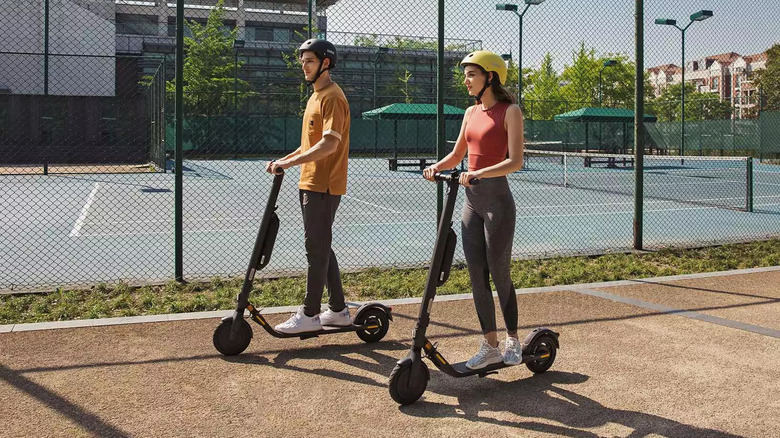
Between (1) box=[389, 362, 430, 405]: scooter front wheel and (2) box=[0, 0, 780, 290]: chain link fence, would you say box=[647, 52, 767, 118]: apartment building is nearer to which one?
(2) box=[0, 0, 780, 290]: chain link fence

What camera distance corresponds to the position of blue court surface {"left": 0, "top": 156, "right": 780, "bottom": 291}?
841 cm

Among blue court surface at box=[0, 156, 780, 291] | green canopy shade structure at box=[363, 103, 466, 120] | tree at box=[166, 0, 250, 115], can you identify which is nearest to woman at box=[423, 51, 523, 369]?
blue court surface at box=[0, 156, 780, 291]

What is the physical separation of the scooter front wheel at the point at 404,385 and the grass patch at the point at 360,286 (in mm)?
2483

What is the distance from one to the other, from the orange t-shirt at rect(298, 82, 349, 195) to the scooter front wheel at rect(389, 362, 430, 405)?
1366mm

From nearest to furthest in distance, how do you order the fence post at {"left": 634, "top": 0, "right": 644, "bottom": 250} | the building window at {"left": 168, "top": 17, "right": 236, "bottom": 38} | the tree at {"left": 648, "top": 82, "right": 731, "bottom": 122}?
the fence post at {"left": 634, "top": 0, "right": 644, "bottom": 250} < the tree at {"left": 648, "top": 82, "right": 731, "bottom": 122} < the building window at {"left": 168, "top": 17, "right": 236, "bottom": 38}

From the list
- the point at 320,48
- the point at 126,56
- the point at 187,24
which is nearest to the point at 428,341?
the point at 320,48

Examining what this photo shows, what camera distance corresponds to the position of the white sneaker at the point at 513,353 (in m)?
4.41

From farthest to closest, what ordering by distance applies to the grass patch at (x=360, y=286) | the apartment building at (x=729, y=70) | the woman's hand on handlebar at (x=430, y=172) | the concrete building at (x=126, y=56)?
the concrete building at (x=126, y=56) → the apartment building at (x=729, y=70) → the grass patch at (x=360, y=286) → the woman's hand on handlebar at (x=430, y=172)

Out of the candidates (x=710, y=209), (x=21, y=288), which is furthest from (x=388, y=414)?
(x=710, y=209)

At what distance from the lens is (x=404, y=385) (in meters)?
4.00

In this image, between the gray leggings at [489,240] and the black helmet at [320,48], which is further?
the black helmet at [320,48]

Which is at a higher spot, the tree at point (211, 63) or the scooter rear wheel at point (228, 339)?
the tree at point (211, 63)

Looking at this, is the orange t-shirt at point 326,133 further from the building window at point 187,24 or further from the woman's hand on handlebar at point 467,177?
the building window at point 187,24

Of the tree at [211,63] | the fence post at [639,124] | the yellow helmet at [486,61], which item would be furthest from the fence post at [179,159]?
the tree at [211,63]
